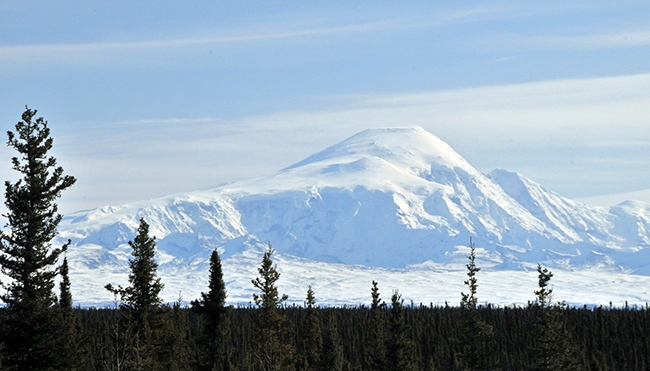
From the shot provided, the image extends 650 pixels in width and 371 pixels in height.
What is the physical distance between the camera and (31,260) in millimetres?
42125

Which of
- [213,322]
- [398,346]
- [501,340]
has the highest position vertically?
[213,322]

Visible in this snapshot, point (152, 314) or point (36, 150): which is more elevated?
point (36, 150)

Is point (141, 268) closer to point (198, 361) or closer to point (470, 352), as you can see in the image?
point (198, 361)

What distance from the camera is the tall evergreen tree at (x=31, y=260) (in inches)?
1641

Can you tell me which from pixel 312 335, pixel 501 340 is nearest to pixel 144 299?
pixel 312 335

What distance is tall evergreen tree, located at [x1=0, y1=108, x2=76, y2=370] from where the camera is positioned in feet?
137

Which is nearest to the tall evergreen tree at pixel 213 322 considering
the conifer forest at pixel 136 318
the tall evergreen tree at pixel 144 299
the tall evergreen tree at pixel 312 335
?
the conifer forest at pixel 136 318

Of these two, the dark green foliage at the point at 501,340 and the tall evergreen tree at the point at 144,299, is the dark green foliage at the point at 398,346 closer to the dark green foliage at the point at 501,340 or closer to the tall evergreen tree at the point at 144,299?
the tall evergreen tree at the point at 144,299

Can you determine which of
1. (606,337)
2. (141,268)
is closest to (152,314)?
(141,268)

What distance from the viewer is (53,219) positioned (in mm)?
43656

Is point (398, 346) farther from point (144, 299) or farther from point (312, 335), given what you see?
point (312, 335)

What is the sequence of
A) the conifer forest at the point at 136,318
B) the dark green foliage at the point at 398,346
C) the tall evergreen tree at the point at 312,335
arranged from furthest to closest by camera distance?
the tall evergreen tree at the point at 312,335
the dark green foliage at the point at 398,346
the conifer forest at the point at 136,318

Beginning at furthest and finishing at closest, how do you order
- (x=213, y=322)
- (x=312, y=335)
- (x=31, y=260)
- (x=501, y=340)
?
(x=501, y=340), (x=312, y=335), (x=213, y=322), (x=31, y=260)

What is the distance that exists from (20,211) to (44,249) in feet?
7.82
